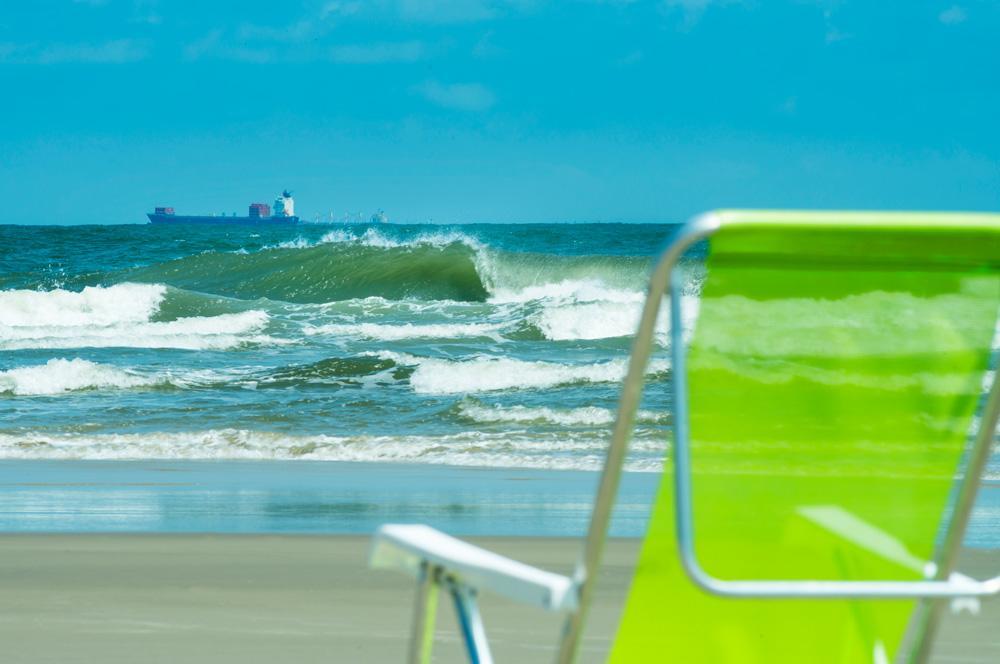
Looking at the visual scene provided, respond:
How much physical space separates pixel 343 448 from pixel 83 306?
1515cm

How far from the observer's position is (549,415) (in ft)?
31.0

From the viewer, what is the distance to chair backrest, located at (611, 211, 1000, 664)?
144 cm

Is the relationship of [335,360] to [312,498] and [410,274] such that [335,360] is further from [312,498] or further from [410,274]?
[410,274]

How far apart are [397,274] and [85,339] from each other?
381 inches

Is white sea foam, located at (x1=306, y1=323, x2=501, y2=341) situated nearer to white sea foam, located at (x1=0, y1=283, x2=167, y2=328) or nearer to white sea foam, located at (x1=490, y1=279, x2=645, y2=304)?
white sea foam, located at (x1=0, y1=283, x2=167, y2=328)

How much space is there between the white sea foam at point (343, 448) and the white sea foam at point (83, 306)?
42.7ft

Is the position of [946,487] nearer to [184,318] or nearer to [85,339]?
[85,339]

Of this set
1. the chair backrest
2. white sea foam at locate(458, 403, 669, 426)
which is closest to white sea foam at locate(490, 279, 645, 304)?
white sea foam at locate(458, 403, 669, 426)

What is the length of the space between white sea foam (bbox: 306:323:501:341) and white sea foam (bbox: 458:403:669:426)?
654 cm

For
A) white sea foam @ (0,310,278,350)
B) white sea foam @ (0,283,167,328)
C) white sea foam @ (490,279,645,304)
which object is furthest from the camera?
white sea foam @ (490,279,645,304)

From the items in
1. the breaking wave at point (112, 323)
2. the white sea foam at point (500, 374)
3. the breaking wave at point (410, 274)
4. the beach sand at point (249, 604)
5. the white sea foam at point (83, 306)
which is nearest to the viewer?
the beach sand at point (249, 604)

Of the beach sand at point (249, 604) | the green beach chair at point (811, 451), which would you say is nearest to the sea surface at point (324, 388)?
the green beach chair at point (811, 451)

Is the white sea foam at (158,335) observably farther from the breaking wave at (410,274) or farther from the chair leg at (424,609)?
the chair leg at (424,609)

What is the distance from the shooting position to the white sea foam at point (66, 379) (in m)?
11.4
